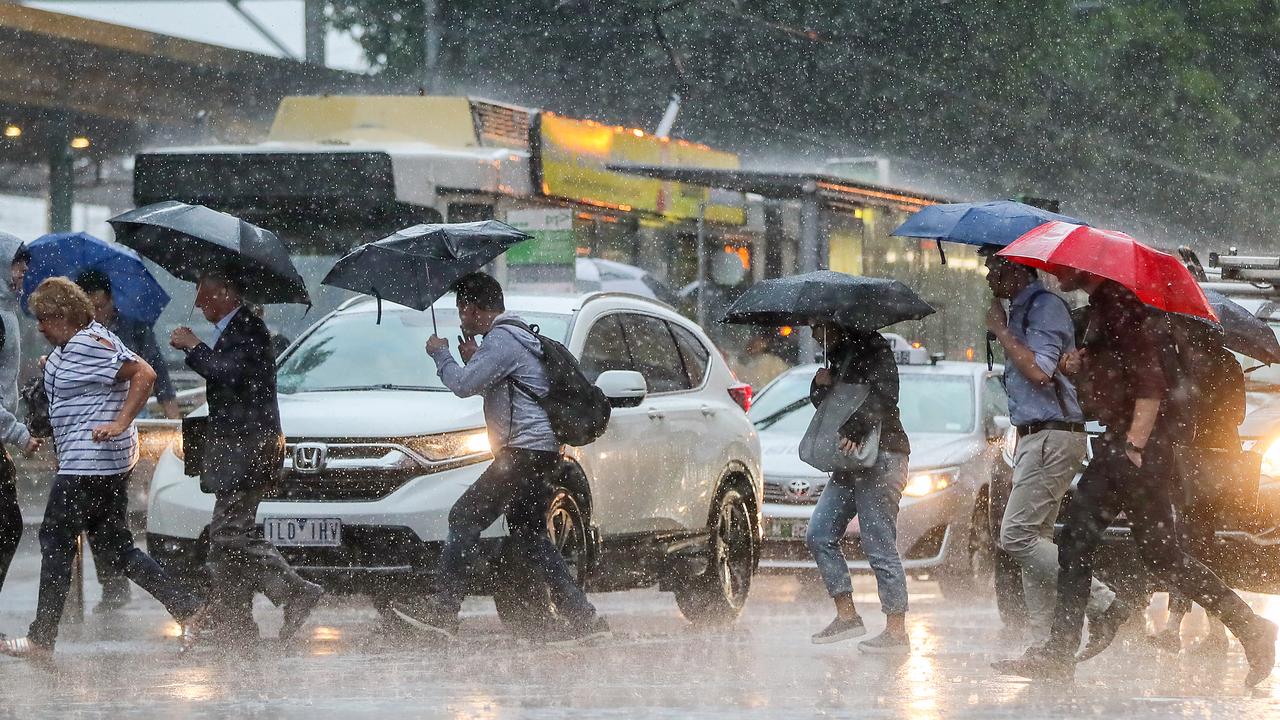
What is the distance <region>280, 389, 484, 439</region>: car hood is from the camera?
9883 mm

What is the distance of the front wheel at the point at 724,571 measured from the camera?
37.6ft

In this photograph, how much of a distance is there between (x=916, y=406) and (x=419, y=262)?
5.85 m

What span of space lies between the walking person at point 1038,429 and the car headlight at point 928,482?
434 centimetres

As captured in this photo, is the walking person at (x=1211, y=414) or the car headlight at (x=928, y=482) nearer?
the walking person at (x=1211, y=414)

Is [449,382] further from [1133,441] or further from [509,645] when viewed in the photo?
[1133,441]

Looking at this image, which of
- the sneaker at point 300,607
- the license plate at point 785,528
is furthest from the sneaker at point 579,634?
the license plate at point 785,528

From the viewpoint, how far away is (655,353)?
11.5 m

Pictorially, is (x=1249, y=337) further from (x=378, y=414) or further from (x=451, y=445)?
(x=378, y=414)

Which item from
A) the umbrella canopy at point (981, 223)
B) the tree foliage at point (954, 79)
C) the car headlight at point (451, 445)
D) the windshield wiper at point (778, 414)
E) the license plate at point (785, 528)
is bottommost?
the license plate at point (785, 528)

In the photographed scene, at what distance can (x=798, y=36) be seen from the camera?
3612 cm

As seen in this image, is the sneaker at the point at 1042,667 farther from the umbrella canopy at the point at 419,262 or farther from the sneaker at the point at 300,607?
the sneaker at the point at 300,607

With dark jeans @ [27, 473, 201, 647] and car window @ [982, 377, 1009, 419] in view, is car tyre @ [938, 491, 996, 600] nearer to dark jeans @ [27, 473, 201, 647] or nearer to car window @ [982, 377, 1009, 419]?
car window @ [982, 377, 1009, 419]

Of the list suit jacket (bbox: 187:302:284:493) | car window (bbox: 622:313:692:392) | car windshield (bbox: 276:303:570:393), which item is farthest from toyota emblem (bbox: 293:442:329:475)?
car window (bbox: 622:313:692:392)

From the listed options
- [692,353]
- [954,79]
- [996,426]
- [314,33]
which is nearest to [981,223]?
[692,353]
